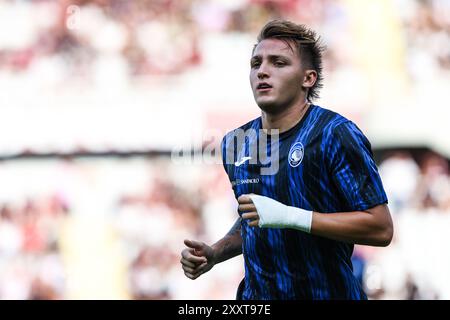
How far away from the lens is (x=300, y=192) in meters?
3.72

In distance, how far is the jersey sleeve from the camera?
3.54 m

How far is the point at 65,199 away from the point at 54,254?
2.69 feet

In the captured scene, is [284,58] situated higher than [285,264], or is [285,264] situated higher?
[284,58]

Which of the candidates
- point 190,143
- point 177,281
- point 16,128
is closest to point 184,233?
point 177,281

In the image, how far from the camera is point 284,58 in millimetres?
3934

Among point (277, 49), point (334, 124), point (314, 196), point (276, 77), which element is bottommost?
point (314, 196)

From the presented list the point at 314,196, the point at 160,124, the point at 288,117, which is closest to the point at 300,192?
the point at 314,196

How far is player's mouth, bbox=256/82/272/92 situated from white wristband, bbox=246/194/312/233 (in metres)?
0.61

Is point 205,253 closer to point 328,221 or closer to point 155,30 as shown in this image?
point 328,221

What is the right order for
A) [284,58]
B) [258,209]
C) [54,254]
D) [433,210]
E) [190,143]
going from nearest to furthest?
[258,209] → [284,58] → [433,210] → [54,254] → [190,143]

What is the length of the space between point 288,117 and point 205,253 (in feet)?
2.70

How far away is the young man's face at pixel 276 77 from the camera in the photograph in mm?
3873

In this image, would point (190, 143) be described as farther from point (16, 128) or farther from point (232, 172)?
point (232, 172)

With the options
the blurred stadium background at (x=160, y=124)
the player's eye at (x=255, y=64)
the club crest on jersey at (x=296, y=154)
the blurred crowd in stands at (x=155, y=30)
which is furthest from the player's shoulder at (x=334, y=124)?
the blurred crowd in stands at (x=155, y=30)
